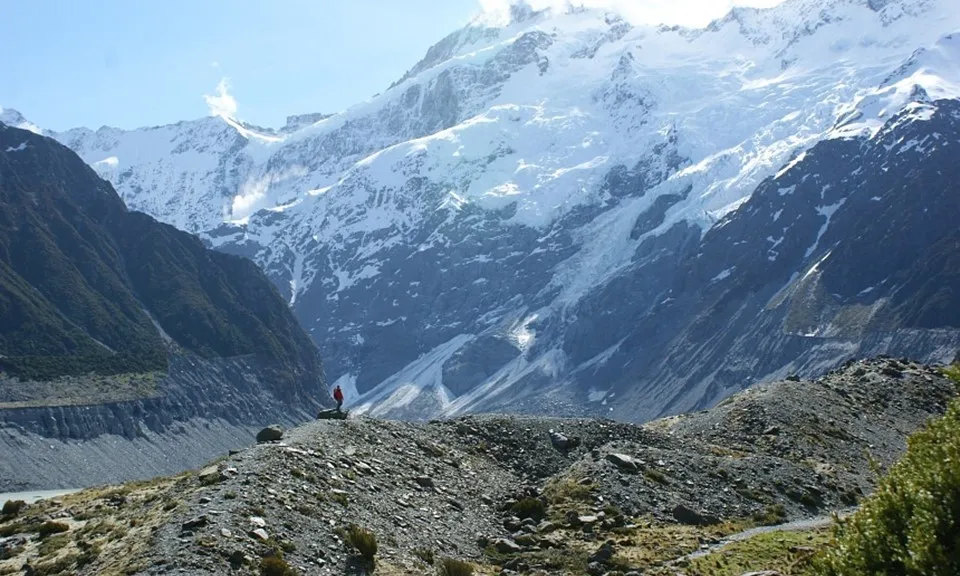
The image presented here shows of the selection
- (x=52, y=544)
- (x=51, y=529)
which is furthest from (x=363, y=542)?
(x=51, y=529)

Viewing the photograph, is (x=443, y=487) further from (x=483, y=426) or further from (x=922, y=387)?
(x=922, y=387)

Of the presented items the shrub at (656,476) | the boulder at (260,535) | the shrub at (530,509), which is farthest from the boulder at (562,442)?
the boulder at (260,535)

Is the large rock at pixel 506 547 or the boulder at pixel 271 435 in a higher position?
the boulder at pixel 271 435

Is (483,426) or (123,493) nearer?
(123,493)

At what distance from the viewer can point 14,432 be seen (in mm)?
188375

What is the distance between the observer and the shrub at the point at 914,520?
66.8ft

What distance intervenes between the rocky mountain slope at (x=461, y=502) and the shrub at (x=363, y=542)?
0.24 metres

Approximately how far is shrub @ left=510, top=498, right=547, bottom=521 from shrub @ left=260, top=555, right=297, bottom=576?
49.2ft

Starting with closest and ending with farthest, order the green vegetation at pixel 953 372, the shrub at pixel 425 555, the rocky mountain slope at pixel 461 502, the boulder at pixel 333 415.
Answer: the green vegetation at pixel 953 372
the rocky mountain slope at pixel 461 502
the shrub at pixel 425 555
the boulder at pixel 333 415

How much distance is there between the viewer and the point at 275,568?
30.1 metres

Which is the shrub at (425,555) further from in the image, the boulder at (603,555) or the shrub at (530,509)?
the shrub at (530,509)

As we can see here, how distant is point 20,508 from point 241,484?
1898 centimetres

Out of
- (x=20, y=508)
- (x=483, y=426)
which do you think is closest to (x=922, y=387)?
(x=483, y=426)

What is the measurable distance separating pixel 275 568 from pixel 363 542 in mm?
4371
